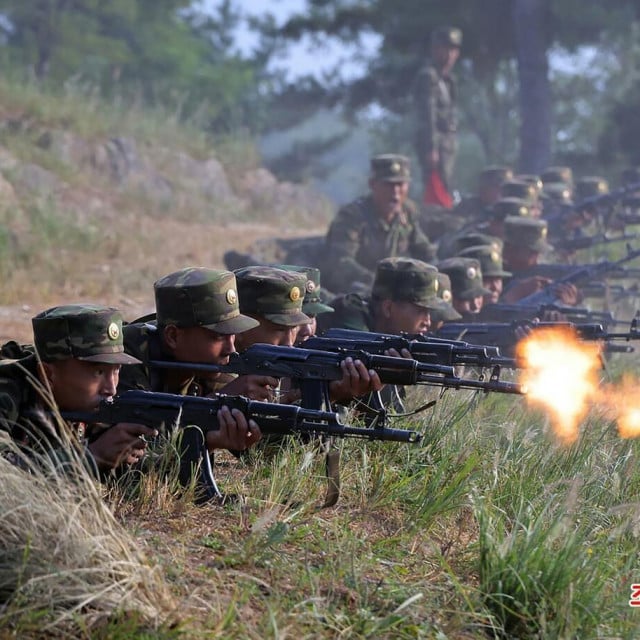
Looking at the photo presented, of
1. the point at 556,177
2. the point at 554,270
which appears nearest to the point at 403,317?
the point at 554,270

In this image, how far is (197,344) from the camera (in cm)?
582

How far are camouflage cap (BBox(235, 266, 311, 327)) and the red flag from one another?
43.4 feet

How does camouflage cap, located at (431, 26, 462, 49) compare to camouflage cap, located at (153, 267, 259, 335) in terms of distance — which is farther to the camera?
camouflage cap, located at (431, 26, 462, 49)

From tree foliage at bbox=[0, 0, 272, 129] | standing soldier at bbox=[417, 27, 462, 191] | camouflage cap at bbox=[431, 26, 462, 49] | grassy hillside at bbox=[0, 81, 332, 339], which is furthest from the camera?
tree foliage at bbox=[0, 0, 272, 129]

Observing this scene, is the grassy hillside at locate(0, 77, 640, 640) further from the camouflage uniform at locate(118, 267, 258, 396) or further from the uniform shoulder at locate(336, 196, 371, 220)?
the uniform shoulder at locate(336, 196, 371, 220)

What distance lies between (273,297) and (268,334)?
210 millimetres

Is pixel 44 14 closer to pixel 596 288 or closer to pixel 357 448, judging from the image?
pixel 596 288

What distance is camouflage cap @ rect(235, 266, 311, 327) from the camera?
643 cm

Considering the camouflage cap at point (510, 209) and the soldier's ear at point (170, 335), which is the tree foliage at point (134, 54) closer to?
the camouflage cap at point (510, 209)

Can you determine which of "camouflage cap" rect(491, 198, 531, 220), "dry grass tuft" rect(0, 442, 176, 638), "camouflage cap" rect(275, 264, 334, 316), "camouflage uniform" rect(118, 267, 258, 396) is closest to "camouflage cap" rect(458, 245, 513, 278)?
"camouflage cap" rect(275, 264, 334, 316)

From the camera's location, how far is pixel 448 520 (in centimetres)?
529

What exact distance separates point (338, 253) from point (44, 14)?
72.5ft

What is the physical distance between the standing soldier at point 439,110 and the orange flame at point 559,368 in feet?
36.3

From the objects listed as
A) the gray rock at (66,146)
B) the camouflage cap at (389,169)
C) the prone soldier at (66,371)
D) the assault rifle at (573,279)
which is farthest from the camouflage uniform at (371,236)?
the gray rock at (66,146)
